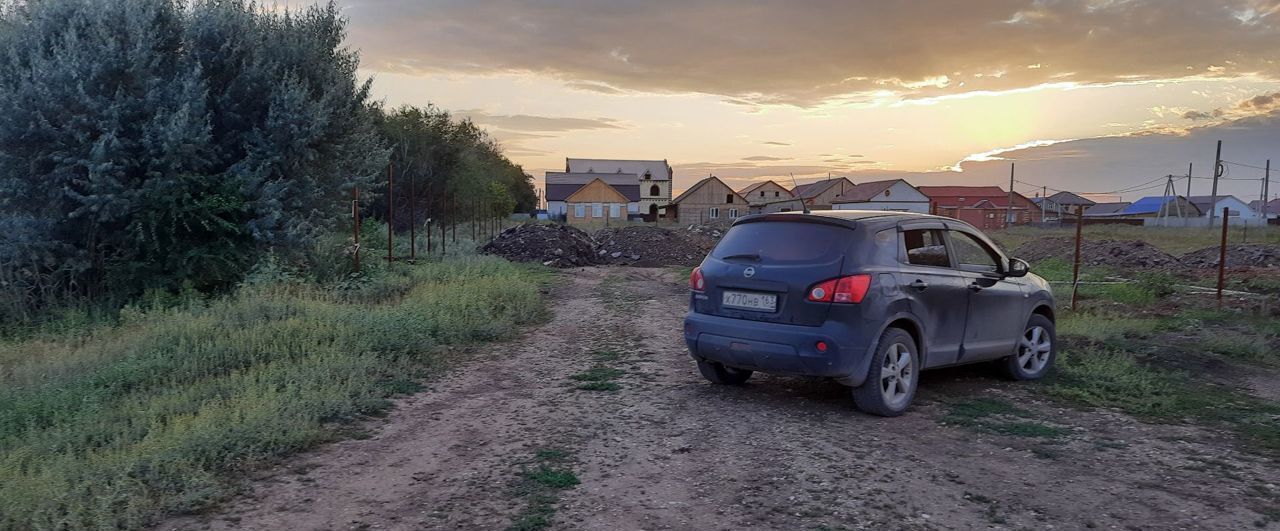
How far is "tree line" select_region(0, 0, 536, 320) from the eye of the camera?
11562mm

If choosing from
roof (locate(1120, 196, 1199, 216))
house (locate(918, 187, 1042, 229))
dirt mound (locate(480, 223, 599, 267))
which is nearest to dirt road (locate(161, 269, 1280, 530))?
dirt mound (locate(480, 223, 599, 267))

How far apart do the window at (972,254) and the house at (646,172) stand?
75.7 m

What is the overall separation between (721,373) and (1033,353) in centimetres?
313

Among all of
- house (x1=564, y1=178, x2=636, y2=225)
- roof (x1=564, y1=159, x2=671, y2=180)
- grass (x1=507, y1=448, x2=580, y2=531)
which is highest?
roof (x1=564, y1=159, x2=671, y2=180)

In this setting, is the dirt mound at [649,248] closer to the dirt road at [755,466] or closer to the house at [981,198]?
the dirt road at [755,466]

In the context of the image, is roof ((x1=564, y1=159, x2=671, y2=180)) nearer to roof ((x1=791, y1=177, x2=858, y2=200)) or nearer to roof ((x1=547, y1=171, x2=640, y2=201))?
roof ((x1=547, y1=171, x2=640, y2=201))

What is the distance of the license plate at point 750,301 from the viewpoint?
5.77m

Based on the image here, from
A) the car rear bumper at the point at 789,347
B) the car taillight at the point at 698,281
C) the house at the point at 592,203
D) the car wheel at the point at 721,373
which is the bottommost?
the car wheel at the point at 721,373

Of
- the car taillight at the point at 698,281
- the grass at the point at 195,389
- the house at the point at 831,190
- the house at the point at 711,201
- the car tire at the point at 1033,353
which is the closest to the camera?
the grass at the point at 195,389

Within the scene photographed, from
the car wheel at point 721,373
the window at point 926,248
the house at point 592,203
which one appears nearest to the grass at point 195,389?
the car wheel at point 721,373

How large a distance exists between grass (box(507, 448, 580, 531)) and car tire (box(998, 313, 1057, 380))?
4.60 m

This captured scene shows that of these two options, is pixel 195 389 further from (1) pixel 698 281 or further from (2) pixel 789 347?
(2) pixel 789 347

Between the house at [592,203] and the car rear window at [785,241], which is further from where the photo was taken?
the house at [592,203]

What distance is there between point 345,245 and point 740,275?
37.9 feet
